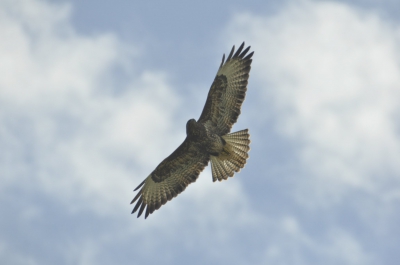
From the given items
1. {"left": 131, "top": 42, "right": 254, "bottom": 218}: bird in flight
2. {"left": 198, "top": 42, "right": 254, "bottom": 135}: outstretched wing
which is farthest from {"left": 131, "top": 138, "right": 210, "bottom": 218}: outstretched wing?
{"left": 198, "top": 42, "right": 254, "bottom": 135}: outstretched wing

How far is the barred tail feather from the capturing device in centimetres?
1474

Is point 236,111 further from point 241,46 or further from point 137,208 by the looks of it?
point 137,208

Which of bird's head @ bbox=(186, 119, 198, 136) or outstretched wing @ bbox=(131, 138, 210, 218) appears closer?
bird's head @ bbox=(186, 119, 198, 136)

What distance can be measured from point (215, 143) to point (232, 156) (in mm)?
498

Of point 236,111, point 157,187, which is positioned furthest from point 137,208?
point 236,111

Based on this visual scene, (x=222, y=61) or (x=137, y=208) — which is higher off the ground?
(x=222, y=61)

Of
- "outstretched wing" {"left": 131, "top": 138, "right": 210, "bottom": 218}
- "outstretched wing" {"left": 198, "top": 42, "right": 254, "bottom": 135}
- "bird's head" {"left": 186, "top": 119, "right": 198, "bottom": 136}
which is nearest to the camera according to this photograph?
"bird's head" {"left": 186, "top": 119, "right": 198, "bottom": 136}

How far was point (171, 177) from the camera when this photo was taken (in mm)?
15344

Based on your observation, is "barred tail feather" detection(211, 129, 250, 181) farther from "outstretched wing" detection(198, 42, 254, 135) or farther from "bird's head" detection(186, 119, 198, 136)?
"bird's head" detection(186, 119, 198, 136)

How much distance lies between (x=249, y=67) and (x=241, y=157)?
1905mm

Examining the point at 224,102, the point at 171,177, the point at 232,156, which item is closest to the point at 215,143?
the point at 232,156

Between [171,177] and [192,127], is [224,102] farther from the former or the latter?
[171,177]

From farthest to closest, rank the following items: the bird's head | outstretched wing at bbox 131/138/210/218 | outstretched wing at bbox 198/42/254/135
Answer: outstretched wing at bbox 131/138/210/218, outstretched wing at bbox 198/42/254/135, the bird's head

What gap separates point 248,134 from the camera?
14.7 metres
